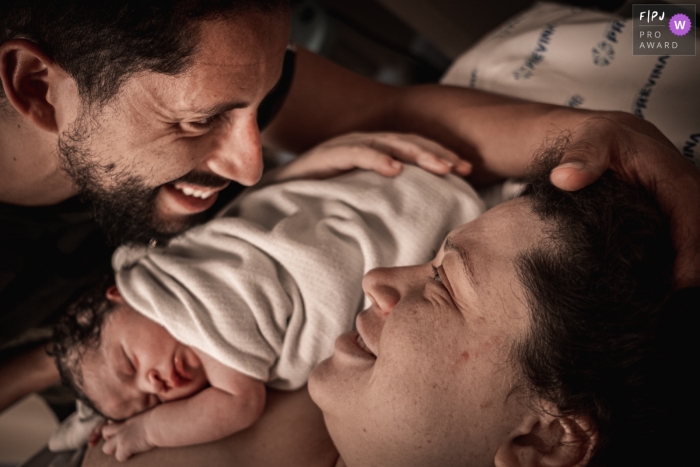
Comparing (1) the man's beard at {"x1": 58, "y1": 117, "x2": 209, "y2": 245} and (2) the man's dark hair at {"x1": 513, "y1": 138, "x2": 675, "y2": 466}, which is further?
(1) the man's beard at {"x1": 58, "y1": 117, "x2": 209, "y2": 245}

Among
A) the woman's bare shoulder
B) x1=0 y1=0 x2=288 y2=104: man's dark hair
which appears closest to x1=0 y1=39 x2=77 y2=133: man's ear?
x1=0 y1=0 x2=288 y2=104: man's dark hair

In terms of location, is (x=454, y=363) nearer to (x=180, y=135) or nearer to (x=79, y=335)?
(x=180, y=135)

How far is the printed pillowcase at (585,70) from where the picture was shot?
116cm

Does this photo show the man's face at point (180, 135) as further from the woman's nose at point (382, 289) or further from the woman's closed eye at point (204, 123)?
the woman's nose at point (382, 289)

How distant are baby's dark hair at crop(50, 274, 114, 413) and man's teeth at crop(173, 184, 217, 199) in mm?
323

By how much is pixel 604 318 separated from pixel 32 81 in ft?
3.59

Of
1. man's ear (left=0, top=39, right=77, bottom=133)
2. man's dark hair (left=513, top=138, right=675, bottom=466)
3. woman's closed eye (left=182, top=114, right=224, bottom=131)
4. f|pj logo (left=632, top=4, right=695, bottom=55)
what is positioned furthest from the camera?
f|pj logo (left=632, top=4, right=695, bottom=55)

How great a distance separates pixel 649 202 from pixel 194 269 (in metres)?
0.93

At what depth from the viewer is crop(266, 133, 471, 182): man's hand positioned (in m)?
1.17

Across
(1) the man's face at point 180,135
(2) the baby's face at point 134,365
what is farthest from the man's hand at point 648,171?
(2) the baby's face at point 134,365

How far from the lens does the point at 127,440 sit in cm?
110

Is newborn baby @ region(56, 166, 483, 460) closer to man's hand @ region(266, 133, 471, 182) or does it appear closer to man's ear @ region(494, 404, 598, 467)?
man's hand @ region(266, 133, 471, 182)

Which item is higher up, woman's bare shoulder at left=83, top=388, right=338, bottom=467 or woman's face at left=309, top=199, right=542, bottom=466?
woman's face at left=309, top=199, right=542, bottom=466

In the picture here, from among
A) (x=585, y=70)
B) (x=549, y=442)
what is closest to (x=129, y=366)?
(x=549, y=442)
